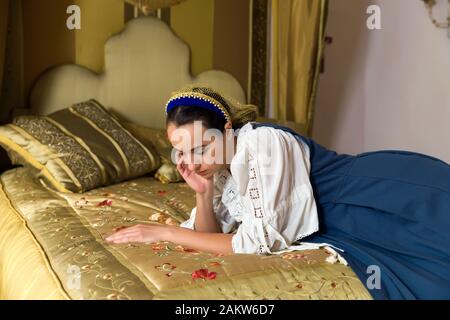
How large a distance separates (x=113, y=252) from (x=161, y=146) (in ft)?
4.63

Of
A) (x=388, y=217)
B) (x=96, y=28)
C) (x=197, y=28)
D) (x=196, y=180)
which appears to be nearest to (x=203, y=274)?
(x=196, y=180)

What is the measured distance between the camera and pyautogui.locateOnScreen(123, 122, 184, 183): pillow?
106 inches

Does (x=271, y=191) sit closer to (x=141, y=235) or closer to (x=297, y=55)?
(x=141, y=235)

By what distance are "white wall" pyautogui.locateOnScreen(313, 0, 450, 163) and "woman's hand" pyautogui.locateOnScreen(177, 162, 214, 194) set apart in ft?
5.86

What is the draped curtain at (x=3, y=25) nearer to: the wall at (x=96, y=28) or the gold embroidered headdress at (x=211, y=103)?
the wall at (x=96, y=28)

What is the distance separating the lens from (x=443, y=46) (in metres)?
3.00

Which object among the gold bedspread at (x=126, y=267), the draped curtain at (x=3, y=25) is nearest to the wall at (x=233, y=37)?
the draped curtain at (x=3, y=25)

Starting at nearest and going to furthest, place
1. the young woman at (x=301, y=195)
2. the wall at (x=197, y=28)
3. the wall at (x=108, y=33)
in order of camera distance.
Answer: the young woman at (x=301, y=195) < the wall at (x=108, y=33) < the wall at (x=197, y=28)

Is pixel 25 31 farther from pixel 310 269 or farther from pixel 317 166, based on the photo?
pixel 310 269

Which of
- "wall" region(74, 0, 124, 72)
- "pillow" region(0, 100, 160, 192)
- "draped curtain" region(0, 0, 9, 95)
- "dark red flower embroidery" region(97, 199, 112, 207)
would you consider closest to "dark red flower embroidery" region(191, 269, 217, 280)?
"dark red flower embroidery" region(97, 199, 112, 207)

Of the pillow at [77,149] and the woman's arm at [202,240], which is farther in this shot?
the pillow at [77,149]

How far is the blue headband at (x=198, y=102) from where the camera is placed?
1.60 metres

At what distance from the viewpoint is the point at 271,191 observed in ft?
4.90
